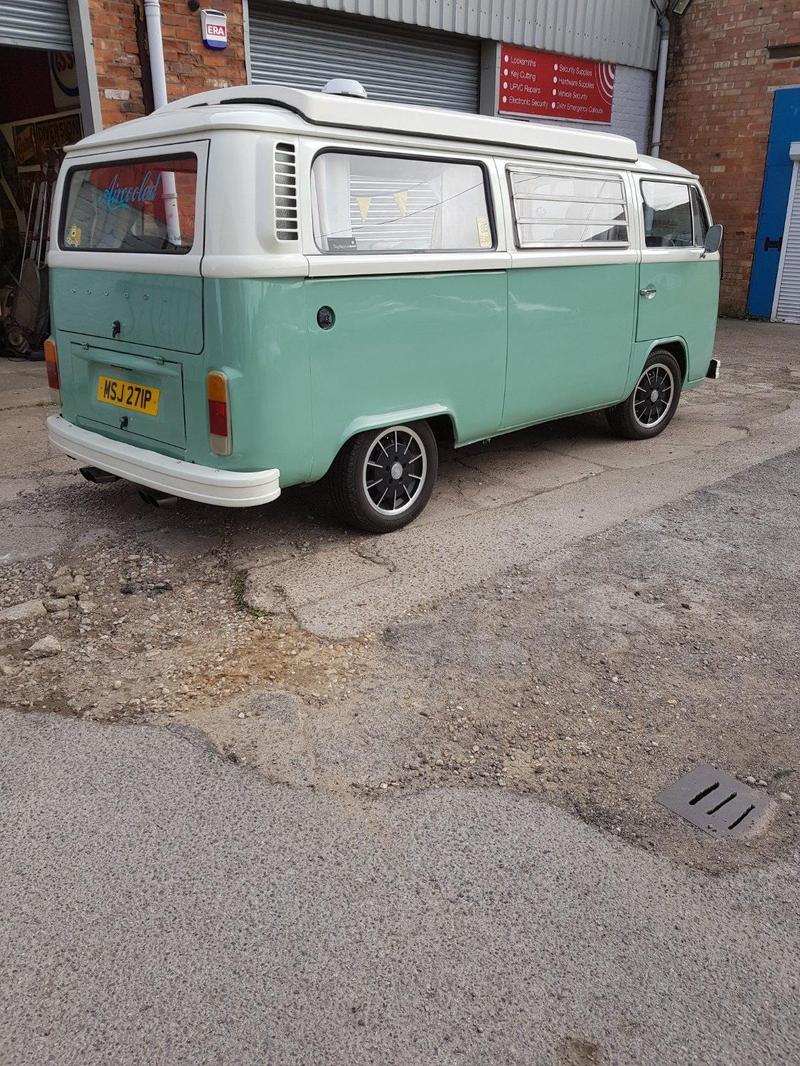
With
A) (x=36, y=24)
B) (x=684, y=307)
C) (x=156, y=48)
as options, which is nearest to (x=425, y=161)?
(x=684, y=307)

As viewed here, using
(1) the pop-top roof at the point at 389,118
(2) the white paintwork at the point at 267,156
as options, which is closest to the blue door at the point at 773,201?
(1) the pop-top roof at the point at 389,118

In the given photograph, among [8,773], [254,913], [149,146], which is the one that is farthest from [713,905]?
[149,146]

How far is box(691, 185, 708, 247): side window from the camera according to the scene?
6.86 m

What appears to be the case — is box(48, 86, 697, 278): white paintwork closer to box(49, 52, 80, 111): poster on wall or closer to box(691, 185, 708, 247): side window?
box(691, 185, 708, 247): side window

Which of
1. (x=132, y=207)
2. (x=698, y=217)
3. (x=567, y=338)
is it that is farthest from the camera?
(x=698, y=217)

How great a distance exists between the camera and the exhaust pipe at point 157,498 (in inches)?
192

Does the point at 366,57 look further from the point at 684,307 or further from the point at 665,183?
the point at 684,307

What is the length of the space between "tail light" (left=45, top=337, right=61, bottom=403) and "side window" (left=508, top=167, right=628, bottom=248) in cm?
282

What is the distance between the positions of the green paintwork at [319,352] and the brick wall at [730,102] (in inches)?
397

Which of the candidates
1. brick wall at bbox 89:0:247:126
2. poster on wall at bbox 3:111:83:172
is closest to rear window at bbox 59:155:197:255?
brick wall at bbox 89:0:247:126

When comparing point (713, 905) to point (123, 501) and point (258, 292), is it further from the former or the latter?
point (123, 501)

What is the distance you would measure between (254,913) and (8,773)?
112 cm

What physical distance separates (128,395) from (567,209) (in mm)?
3010

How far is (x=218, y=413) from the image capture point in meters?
4.11
